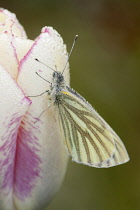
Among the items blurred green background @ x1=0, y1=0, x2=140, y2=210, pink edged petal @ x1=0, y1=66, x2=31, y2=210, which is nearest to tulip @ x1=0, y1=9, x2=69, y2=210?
pink edged petal @ x1=0, y1=66, x2=31, y2=210

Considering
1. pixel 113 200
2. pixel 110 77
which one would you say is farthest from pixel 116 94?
pixel 113 200

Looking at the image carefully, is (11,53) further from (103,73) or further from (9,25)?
(103,73)

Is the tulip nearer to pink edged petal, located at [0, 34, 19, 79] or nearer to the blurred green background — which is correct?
pink edged petal, located at [0, 34, 19, 79]

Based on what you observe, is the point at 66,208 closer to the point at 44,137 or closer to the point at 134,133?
the point at 134,133

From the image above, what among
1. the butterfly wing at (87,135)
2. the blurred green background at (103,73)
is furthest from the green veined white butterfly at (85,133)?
the blurred green background at (103,73)

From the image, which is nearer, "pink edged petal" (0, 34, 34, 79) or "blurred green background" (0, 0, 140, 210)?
"pink edged petal" (0, 34, 34, 79)

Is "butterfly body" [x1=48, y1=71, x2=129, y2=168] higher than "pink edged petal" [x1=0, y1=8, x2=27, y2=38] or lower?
lower
